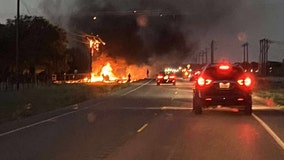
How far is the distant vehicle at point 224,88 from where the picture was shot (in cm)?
2092

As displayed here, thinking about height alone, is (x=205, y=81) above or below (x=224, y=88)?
above

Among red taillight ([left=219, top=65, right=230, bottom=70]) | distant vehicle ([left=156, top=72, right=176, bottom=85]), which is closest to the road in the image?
red taillight ([left=219, top=65, right=230, bottom=70])

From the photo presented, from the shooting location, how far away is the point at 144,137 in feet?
46.9

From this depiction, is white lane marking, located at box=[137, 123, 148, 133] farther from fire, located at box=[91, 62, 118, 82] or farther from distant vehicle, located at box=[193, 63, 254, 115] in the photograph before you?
fire, located at box=[91, 62, 118, 82]

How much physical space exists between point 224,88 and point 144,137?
741cm

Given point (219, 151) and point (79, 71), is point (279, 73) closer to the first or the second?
point (79, 71)

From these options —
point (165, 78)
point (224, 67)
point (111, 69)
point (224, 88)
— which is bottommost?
point (224, 88)

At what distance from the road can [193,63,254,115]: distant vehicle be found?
0.54 meters

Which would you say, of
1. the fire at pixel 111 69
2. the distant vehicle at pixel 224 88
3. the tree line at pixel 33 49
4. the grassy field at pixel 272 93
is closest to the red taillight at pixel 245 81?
the distant vehicle at pixel 224 88

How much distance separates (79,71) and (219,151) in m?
91.6

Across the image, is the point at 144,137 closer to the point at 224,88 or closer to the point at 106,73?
the point at 224,88

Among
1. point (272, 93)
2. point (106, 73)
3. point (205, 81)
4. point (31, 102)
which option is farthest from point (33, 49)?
point (205, 81)

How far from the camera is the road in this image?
11.4m

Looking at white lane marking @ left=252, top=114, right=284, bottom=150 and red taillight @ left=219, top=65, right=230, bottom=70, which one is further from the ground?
red taillight @ left=219, top=65, right=230, bottom=70
